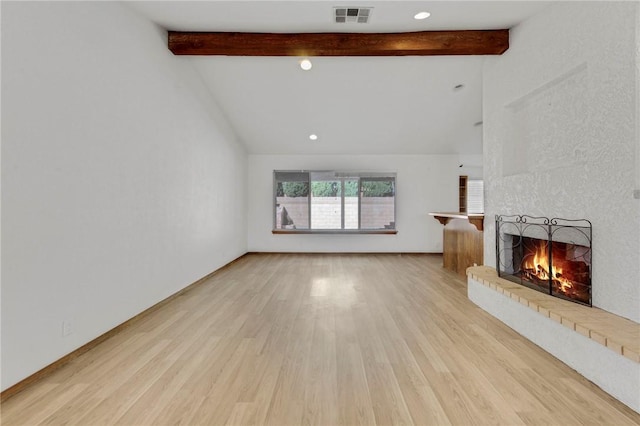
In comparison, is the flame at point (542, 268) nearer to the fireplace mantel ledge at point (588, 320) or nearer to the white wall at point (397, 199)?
the fireplace mantel ledge at point (588, 320)

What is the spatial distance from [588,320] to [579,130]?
4.88 ft

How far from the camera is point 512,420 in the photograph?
5.06 ft

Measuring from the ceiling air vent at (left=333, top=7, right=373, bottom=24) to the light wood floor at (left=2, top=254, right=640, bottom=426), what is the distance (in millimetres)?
3118

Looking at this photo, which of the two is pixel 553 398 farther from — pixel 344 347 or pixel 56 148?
pixel 56 148

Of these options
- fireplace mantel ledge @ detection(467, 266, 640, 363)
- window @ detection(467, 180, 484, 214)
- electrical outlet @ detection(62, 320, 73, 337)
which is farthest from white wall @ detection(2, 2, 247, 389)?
window @ detection(467, 180, 484, 214)

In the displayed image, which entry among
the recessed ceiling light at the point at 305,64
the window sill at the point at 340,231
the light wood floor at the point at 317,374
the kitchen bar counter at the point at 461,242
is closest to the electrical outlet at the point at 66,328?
the light wood floor at the point at 317,374

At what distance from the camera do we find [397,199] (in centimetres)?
687

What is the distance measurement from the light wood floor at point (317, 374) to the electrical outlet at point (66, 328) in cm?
23

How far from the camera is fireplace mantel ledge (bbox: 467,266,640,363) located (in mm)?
1732

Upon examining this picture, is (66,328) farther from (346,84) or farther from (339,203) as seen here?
(339,203)

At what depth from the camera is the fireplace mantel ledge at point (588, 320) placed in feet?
5.68

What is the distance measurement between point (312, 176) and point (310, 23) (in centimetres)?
371

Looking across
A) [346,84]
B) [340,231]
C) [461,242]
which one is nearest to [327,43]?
[346,84]

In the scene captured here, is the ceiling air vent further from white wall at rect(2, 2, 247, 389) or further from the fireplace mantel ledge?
the fireplace mantel ledge
